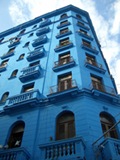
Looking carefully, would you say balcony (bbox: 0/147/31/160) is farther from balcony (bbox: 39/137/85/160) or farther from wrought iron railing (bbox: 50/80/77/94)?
wrought iron railing (bbox: 50/80/77/94)

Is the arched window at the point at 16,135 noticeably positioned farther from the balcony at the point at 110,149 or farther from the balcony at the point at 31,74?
the balcony at the point at 110,149

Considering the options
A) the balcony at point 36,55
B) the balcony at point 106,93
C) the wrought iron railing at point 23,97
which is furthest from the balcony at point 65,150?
the balcony at point 36,55

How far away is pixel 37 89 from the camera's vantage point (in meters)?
16.6

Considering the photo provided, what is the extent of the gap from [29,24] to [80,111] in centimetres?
2794

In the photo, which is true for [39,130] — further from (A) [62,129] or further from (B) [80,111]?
(B) [80,111]

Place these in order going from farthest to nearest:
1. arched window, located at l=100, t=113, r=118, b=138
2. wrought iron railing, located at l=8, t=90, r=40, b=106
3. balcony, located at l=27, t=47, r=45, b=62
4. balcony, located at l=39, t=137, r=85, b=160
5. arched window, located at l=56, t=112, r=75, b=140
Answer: balcony, located at l=27, t=47, r=45, b=62
wrought iron railing, located at l=8, t=90, r=40, b=106
arched window, located at l=100, t=113, r=118, b=138
arched window, located at l=56, t=112, r=75, b=140
balcony, located at l=39, t=137, r=85, b=160

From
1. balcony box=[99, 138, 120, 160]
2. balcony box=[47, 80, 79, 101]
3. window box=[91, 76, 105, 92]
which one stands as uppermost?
window box=[91, 76, 105, 92]

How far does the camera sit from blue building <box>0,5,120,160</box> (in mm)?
10727

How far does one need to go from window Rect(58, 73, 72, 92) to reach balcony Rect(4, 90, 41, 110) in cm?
215

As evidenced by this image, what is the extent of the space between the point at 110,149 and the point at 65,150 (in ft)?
8.29

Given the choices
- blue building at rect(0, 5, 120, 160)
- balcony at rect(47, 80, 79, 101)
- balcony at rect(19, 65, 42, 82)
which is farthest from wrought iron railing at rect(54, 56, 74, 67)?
balcony at rect(47, 80, 79, 101)

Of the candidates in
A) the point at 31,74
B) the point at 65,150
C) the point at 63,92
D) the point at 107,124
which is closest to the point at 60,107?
the point at 63,92

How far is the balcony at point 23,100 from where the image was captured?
15300mm

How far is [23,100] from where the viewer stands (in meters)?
15.7
